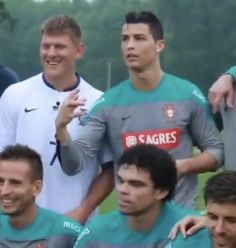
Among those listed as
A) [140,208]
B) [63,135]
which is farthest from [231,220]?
[63,135]

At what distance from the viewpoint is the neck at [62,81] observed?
5.94 meters

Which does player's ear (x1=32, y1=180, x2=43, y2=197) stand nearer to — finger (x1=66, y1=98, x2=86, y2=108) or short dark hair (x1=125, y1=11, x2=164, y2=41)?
finger (x1=66, y1=98, x2=86, y2=108)

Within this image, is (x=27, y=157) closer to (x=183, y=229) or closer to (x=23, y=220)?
(x=23, y=220)

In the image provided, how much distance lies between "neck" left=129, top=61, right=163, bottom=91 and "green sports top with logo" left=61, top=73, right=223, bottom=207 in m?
0.03

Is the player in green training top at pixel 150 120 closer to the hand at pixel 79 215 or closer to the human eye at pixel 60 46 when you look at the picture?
the hand at pixel 79 215

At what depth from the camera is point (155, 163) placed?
5.12m

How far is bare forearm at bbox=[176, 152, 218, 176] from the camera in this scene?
5.59 metres

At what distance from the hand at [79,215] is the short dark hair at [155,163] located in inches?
28.3

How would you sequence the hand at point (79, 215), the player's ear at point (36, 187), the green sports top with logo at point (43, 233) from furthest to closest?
the hand at point (79, 215)
the player's ear at point (36, 187)
the green sports top with logo at point (43, 233)

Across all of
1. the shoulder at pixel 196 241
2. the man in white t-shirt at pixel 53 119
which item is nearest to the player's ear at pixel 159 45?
the man in white t-shirt at pixel 53 119

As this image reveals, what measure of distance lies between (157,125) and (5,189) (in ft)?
3.05

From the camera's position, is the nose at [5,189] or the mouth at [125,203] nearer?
the mouth at [125,203]

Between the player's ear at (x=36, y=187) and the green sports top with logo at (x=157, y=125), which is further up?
the green sports top with logo at (x=157, y=125)

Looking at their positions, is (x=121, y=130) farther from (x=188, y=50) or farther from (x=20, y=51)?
(x=188, y=50)
